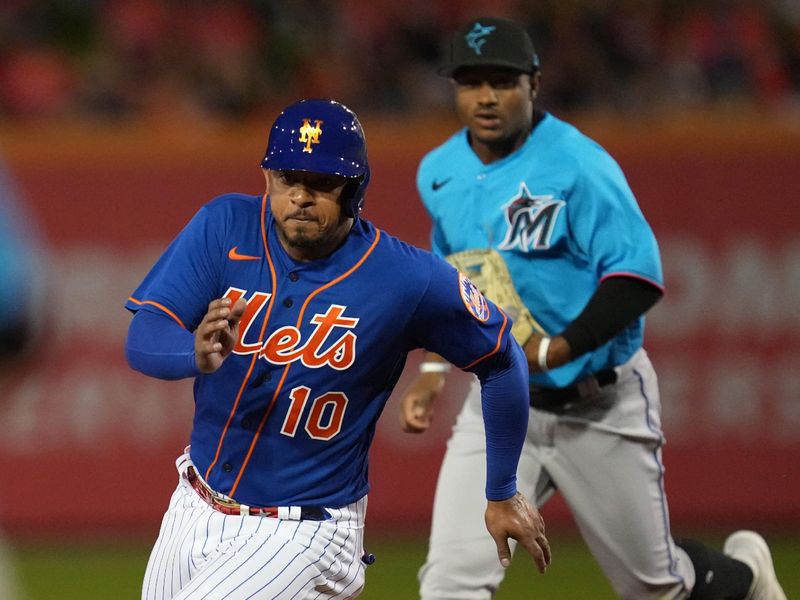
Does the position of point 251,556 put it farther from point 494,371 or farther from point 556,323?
point 556,323

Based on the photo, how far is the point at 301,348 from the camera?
12.3ft

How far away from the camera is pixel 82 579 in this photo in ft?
23.5

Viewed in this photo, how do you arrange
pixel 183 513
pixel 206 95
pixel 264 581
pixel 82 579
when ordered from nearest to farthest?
1. pixel 264 581
2. pixel 183 513
3. pixel 82 579
4. pixel 206 95

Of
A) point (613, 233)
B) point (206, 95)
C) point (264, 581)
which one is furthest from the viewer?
point (206, 95)

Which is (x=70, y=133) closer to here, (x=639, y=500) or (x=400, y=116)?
(x=400, y=116)

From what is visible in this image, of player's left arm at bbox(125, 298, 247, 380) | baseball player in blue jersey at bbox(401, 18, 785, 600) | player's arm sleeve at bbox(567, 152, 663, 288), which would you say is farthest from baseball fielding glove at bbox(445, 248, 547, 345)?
player's left arm at bbox(125, 298, 247, 380)

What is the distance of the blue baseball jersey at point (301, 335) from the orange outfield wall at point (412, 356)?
161 inches

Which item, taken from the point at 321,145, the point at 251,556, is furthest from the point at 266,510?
the point at 321,145

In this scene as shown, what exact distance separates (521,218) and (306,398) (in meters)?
1.43

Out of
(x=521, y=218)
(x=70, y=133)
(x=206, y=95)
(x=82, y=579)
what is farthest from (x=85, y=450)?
(x=521, y=218)

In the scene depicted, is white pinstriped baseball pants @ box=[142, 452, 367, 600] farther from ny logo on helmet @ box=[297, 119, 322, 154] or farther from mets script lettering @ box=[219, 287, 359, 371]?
ny logo on helmet @ box=[297, 119, 322, 154]

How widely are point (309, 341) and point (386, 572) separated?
12.4ft

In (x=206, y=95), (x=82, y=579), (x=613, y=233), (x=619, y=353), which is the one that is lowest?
(x=82, y=579)

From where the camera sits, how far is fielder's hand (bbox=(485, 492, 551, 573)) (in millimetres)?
3811
